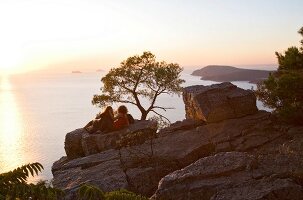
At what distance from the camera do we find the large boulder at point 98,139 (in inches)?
1073

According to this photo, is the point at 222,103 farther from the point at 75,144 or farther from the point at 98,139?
the point at 75,144

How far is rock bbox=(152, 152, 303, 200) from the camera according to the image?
13.4 meters

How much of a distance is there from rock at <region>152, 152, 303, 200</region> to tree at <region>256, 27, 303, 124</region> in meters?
10.2

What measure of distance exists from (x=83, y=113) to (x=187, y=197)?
184m

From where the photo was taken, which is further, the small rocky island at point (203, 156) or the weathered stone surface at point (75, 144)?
the weathered stone surface at point (75, 144)

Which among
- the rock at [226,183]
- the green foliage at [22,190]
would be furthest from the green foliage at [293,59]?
the green foliage at [22,190]

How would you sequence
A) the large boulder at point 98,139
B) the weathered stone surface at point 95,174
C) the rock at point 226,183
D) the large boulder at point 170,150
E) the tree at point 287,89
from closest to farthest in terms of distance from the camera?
the rock at point 226,183, the weathered stone surface at point 95,174, the large boulder at point 170,150, the tree at point 287,89, the large boulder at point 98,139

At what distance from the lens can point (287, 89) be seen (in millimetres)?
25453

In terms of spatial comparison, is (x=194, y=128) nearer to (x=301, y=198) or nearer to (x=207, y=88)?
(x=207, y=88)

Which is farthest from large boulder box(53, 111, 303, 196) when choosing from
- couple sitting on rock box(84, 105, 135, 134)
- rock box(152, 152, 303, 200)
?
rock box(152, 152, 303, 200)

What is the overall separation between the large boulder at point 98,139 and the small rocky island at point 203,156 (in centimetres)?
7

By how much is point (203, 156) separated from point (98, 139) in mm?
8769

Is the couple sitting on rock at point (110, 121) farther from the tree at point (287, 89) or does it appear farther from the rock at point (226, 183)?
the rock at point (226, 183)

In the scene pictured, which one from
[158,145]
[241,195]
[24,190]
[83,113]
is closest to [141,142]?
[158,145]
